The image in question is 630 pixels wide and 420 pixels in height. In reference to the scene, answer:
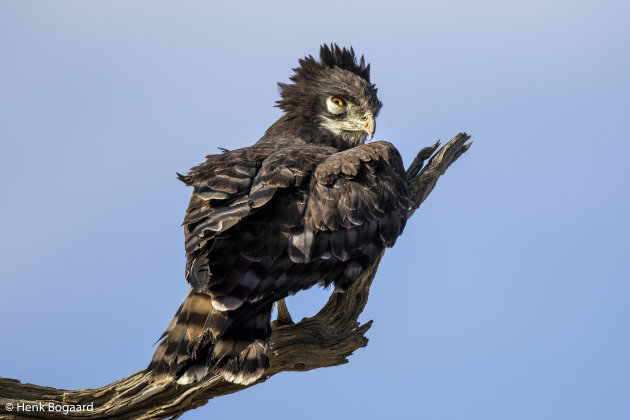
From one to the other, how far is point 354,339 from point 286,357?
0.71 m

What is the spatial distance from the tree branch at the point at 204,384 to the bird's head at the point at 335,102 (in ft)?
6.40

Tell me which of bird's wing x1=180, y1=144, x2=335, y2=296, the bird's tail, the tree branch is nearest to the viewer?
the bird's tail

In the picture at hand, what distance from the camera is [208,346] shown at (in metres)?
6.73

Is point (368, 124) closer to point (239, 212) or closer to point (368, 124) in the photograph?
point (368, 124)

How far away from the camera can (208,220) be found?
281 inches

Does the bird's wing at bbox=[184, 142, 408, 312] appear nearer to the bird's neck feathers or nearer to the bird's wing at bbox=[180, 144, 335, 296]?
the bird's wing at bbox=[180, 144, 335, 296]

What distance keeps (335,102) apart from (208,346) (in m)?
4.02

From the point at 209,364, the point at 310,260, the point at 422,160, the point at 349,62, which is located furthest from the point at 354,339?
the point at 349,62

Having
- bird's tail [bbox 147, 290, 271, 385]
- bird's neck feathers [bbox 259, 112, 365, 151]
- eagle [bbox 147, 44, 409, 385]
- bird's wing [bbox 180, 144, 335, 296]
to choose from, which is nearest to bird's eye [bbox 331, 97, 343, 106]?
bird's neck feathers [bbox 259, 112, 365, 151]

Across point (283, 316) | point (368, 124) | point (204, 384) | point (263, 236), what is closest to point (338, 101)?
point (368, 124)

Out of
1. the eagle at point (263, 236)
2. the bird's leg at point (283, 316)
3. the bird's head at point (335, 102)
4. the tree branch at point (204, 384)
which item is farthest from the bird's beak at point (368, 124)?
the bird's leg at point (283, 316)

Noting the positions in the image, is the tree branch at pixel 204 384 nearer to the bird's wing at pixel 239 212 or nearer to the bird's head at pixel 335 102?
the bird's wing at pixel 239 212

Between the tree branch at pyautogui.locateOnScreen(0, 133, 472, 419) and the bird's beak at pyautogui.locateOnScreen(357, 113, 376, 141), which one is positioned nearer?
the tree branch at pyautogui.locateOnScreen(0, 133, 472, 419)

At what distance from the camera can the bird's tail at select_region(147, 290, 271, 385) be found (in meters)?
6.66
